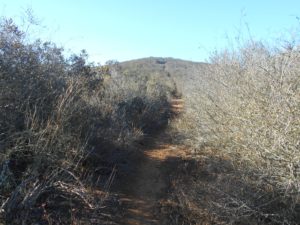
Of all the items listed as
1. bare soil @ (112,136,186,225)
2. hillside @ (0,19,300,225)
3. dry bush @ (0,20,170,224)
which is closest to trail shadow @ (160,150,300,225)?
hillside @ (0,19,300,225)

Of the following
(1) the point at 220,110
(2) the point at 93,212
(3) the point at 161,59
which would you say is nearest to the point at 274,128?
(2) the point at 93,212

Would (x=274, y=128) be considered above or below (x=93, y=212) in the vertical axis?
above

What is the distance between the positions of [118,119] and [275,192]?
5536mm

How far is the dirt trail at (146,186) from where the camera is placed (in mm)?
6412

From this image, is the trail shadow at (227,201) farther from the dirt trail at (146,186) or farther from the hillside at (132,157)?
the dirt trail at (146,186)

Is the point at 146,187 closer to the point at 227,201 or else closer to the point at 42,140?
the point at 227,201

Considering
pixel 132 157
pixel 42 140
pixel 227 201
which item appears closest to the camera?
pixel 42 140

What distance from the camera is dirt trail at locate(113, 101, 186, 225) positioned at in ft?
21.0

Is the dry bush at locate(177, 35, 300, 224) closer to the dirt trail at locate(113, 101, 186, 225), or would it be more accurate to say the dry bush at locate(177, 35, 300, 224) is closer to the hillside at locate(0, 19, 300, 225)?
the hillside at locate(0, 19, 300, 225)

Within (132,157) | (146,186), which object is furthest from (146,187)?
(132,157)

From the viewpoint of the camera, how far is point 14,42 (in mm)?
6422

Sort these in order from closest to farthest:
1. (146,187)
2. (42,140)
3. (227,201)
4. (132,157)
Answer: (42,140) < (227,201) < (146,187) < (132,157)

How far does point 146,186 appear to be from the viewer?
8023mm

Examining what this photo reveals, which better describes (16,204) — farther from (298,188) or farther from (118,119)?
(118,119)
